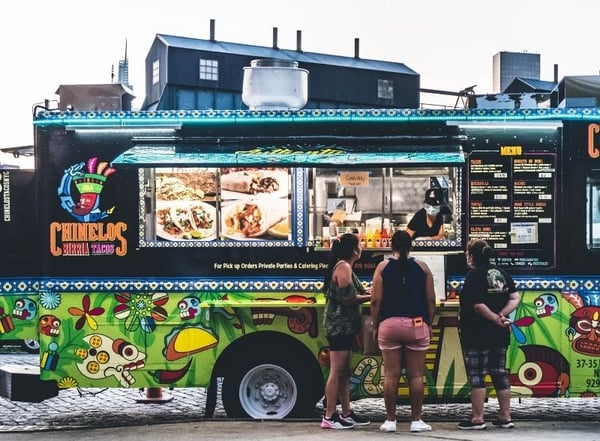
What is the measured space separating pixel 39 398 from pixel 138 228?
76.0 inches

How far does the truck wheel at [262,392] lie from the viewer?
32.6ft

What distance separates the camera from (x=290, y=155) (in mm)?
9828

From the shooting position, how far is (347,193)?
32.3 ft

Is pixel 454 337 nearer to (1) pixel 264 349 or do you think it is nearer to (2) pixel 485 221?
(2) pixel 485 221

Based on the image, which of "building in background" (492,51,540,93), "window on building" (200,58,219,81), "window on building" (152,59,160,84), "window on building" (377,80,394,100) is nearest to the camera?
"building in background" (492,51,540,93)

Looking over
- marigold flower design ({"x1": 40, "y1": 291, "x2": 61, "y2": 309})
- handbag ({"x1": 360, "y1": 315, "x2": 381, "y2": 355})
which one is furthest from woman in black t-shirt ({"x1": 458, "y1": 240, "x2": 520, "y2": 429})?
marigold flower design ({"x1": 40, "y1": 291, "x2": 61, "y2": 309})

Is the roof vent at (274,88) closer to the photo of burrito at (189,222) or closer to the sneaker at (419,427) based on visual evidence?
the photo of burrito at (189,222)

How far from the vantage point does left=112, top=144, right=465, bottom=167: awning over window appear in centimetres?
971

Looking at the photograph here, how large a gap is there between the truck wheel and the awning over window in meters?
1.90

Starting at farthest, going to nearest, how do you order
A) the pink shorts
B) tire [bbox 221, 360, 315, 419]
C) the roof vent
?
the roof vent → tire [bbox 221, 360, 315, 419] → the pink shorts

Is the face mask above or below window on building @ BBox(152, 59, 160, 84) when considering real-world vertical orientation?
below

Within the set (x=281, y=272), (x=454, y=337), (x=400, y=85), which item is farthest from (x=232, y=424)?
(x=400, y=85)

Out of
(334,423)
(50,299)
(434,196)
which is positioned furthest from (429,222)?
(50,299)

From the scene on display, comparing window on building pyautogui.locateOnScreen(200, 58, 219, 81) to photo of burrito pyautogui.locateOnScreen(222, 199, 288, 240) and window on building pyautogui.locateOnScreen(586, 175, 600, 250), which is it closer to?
photo of burrito pyautogui.locateOnScreen(222, 199, 288, 240)
